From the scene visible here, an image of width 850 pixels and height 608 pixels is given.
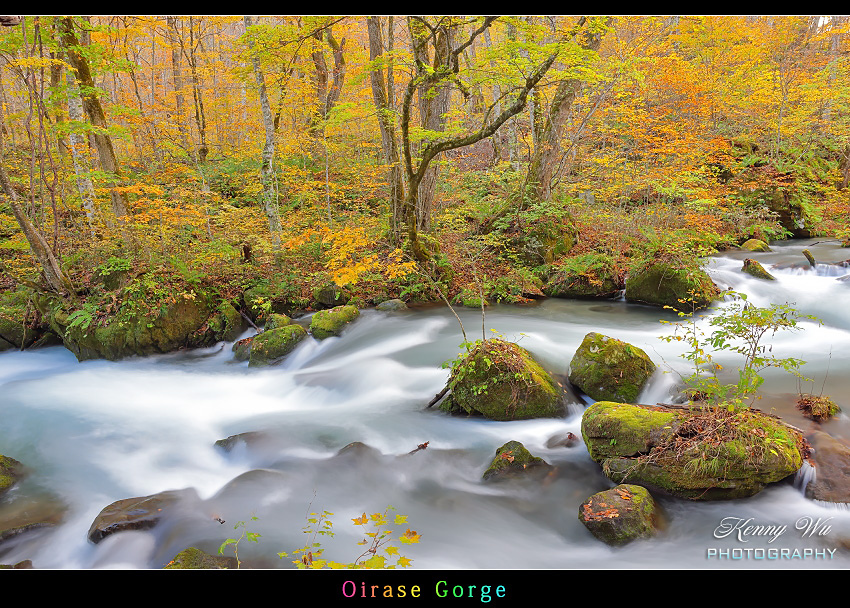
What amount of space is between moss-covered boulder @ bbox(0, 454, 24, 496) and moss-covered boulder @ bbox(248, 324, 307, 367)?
3219mm

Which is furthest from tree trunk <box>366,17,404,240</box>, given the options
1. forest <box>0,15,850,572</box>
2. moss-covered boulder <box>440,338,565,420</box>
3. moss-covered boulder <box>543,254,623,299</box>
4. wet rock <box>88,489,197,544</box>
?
wet rock <box>88,489,197,544</box>

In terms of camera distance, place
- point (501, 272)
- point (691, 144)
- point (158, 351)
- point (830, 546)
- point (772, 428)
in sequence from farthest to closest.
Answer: point (691, 144)
point (501, 272)
point (158, 351)
point (772, 428)
point (830, 546)

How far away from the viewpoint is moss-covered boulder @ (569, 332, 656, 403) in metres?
5.59

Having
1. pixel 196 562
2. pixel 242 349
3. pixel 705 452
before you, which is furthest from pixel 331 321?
pixel 705 452

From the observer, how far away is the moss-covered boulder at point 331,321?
837cm

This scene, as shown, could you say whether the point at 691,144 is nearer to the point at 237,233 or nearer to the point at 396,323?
the point at 396,323

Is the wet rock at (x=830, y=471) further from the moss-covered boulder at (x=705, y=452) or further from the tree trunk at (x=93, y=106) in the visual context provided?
the tree trunk at (x=93, y=106)

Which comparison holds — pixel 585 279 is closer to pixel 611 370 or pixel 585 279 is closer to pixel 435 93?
pixel 611 370

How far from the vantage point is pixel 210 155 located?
17250mm

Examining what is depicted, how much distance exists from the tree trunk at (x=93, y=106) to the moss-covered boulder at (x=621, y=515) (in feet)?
30.7

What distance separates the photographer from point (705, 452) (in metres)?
3.87

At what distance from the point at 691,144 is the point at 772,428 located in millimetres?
10609

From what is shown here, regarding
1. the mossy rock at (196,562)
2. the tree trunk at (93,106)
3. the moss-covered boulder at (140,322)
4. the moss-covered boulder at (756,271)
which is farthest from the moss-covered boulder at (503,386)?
the tree trunk at (93,106)

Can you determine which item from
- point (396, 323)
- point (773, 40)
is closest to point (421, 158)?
point (396, 323)
